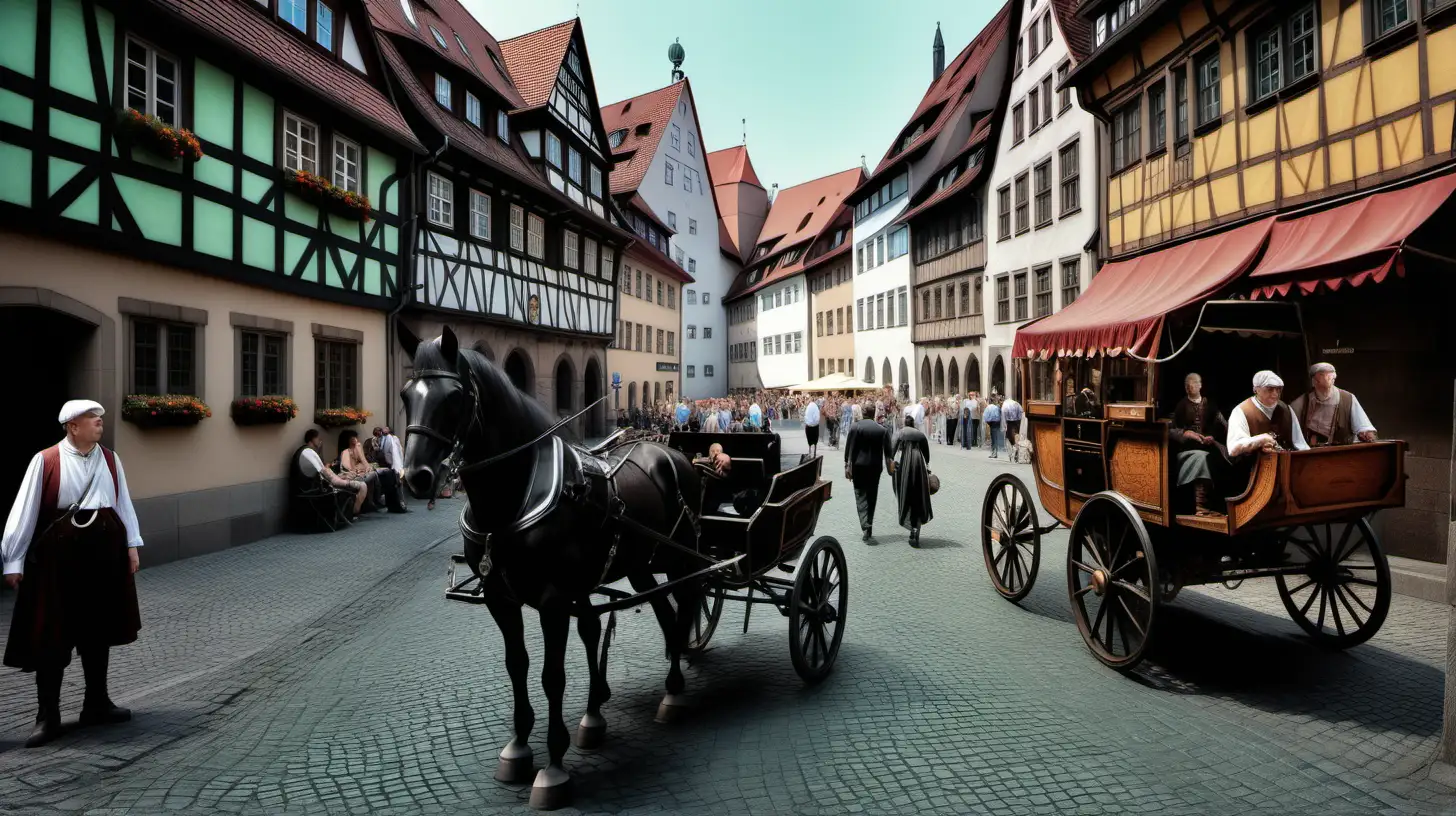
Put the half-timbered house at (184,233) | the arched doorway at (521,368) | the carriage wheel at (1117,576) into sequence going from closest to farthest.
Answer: the carriage wheel at (1117,576) < the half-timbered house at (184,233) < the arched doorway at (521,368)

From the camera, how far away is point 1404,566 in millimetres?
8156

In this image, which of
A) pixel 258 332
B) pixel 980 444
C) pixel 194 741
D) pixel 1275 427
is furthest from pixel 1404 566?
pixel 980 444

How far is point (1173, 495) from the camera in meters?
5.58

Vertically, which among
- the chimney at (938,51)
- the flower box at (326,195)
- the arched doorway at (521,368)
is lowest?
the arched doorway at (521,368)

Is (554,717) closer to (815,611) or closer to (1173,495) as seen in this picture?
(815,611)

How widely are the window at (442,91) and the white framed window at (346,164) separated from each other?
580 centimetres

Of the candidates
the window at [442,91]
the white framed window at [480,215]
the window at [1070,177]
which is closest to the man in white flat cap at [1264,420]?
the white framed window at [480,215]

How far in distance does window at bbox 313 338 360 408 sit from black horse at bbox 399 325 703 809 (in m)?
11.3

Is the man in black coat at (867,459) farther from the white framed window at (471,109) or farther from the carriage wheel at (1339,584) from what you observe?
the white framed window at (471,109)

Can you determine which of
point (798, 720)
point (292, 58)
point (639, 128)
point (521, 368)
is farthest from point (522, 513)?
point (639, 128)

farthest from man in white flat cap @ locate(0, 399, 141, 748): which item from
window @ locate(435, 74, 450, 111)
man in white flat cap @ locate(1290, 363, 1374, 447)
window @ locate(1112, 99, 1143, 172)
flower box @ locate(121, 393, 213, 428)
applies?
window @ locate(435, 74, 450, 111)

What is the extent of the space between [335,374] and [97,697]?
10.5 metres

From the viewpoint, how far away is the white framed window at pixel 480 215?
783 inches

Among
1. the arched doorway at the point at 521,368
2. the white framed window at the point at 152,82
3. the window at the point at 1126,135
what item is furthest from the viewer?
the arched doorway at the point at 521,368
